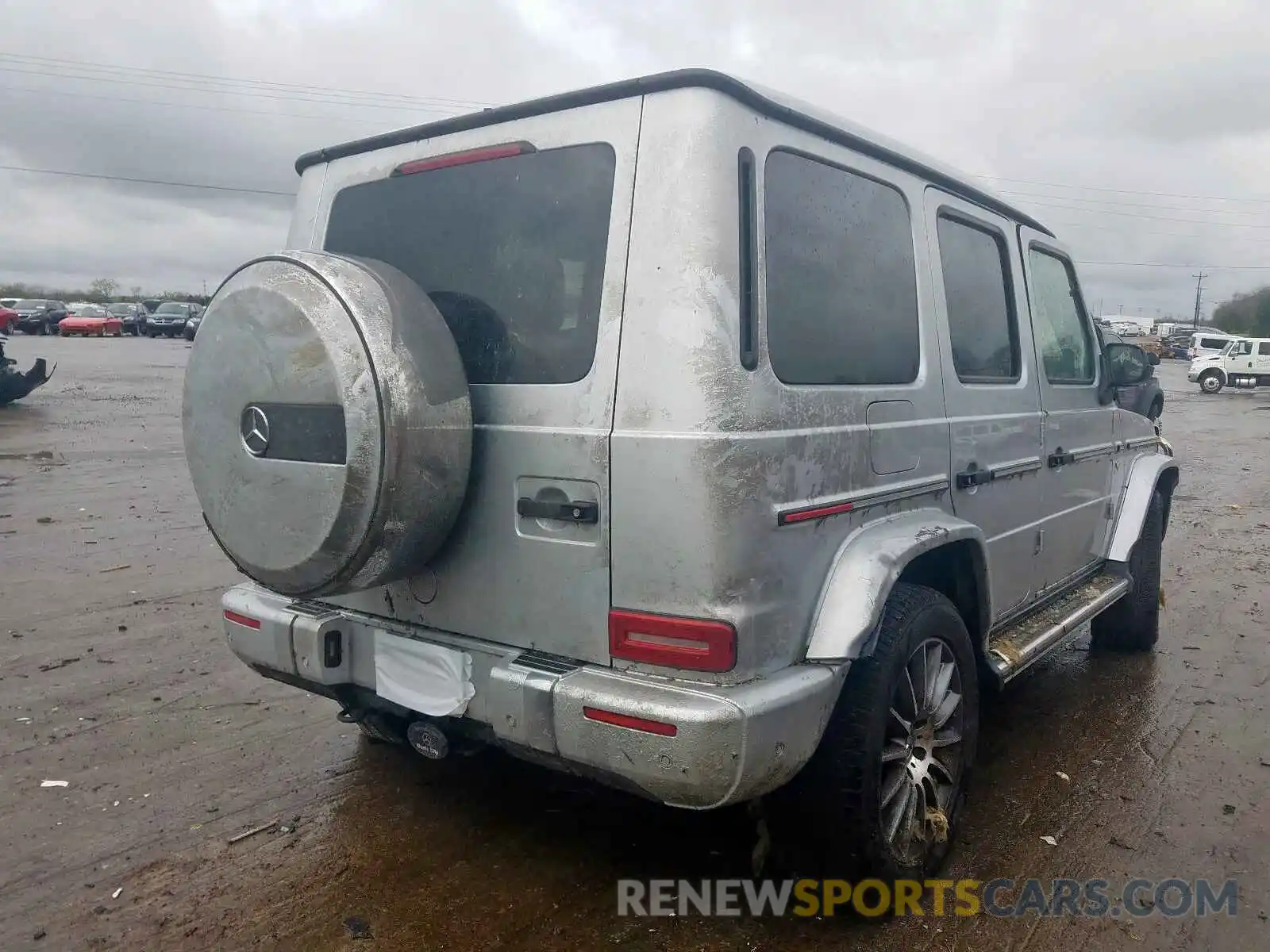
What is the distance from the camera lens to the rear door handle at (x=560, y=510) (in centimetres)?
245

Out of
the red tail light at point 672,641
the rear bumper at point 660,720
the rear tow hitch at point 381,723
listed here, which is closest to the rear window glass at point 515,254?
the red tail light at point 672,641

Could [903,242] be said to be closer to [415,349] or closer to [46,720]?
[415,349]

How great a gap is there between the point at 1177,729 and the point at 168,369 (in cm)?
2555

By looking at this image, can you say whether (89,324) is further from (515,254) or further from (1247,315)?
(1247,315)

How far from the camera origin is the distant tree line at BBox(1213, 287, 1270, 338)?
205 ft

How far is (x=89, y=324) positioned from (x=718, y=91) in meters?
48.4

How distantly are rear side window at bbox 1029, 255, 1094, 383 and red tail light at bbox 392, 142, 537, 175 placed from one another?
246 centimetres

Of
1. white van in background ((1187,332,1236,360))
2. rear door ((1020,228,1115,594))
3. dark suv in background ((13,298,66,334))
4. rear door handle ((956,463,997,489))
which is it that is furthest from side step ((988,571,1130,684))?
dark suv in background ((13,298,66,334))

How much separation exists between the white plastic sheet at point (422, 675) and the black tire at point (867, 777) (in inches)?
38.3

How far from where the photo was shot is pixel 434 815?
3307 mm

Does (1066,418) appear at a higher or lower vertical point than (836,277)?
lower

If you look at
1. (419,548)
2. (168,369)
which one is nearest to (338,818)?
(419,548)

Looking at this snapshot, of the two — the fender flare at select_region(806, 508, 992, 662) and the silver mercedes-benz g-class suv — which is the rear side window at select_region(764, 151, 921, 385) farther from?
the fender flare at select_region(806, 508, 992, 662)

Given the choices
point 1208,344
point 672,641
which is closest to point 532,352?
point 672,641
